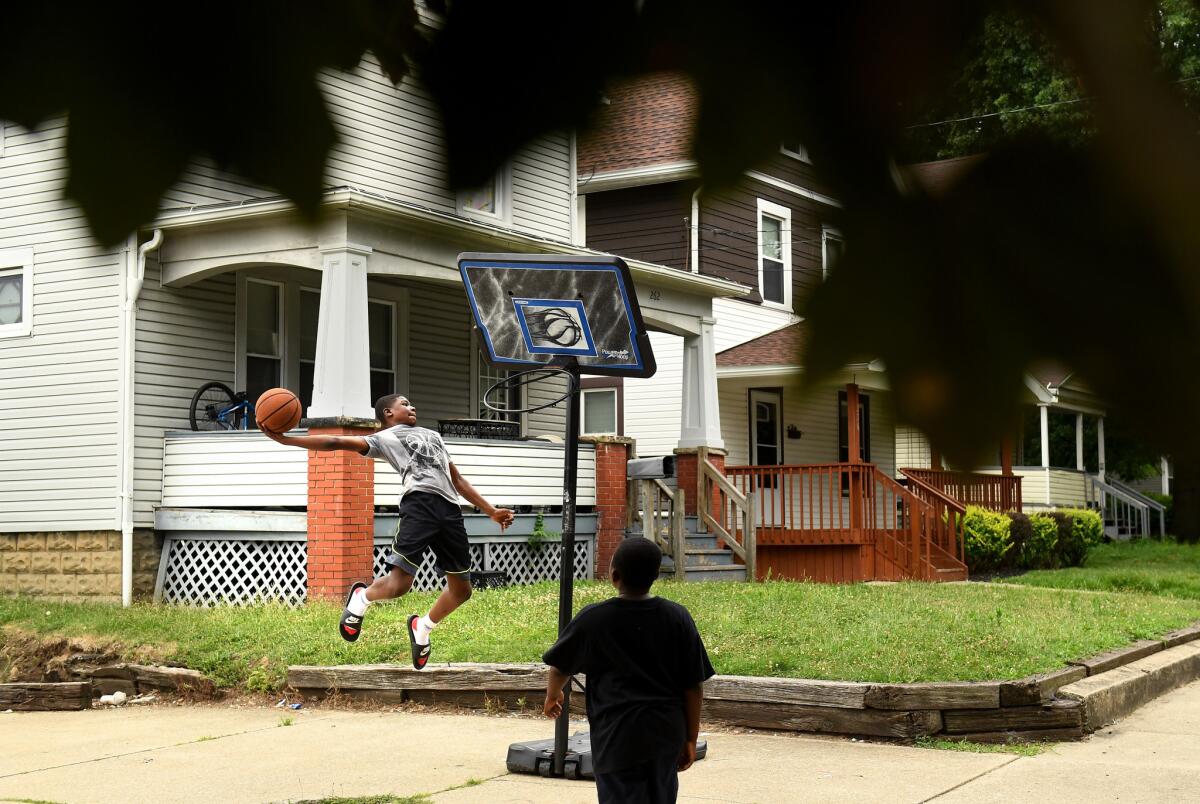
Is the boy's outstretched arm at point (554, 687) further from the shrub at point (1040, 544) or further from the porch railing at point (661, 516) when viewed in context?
the shrub at point (1040, 544)

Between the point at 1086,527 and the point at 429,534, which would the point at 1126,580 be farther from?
the point at 429,534

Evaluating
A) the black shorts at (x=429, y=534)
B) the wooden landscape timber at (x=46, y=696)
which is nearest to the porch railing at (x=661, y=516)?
the black shorts at (x=429, y=534)

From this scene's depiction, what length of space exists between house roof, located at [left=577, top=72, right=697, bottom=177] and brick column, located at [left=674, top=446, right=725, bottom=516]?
15.0 meters

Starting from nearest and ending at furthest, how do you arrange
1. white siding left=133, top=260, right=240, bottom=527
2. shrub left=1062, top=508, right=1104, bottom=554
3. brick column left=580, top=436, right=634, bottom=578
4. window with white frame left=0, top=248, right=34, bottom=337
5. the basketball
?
window with white frame left=0, top=248, right=34, bottom=337, the basketball, white siding left=133, top=260, right=240, bottom=527, brick column left=580, top=436, right=634, bottom=578, shrub left=1062, top=508, right=1104, bottom=554

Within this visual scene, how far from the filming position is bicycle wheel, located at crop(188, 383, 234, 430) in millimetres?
13211

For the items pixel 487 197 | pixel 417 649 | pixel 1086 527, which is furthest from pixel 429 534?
pixel 1086 527

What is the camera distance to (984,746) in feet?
24.6

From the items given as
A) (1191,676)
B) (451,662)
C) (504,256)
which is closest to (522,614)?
(451,662)

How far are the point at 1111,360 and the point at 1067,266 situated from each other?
7 cm

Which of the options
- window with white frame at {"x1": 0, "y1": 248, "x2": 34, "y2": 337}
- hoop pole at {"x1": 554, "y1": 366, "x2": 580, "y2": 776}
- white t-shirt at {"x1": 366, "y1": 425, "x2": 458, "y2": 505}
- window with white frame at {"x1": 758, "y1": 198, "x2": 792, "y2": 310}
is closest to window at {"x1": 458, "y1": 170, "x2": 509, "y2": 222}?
window with white frame at {"x1": 758, "y1": 198, "x2": 792, "y2": 310}

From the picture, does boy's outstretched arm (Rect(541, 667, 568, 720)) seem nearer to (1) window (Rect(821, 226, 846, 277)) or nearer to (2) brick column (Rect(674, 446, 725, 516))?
(1) window (Rect(821, 226, 846, 277))

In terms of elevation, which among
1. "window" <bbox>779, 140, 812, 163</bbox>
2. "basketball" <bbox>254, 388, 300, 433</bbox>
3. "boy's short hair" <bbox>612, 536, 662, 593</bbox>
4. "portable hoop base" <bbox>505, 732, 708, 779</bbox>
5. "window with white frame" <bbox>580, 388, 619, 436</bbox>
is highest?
"window with white frame" <bbox>580, 388, 619, 436</bbox>

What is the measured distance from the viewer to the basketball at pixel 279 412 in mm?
5445

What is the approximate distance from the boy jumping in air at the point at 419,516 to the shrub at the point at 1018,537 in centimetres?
906
